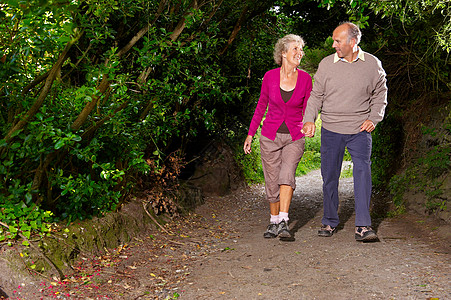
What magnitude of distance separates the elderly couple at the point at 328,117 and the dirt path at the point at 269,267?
16.4 inches

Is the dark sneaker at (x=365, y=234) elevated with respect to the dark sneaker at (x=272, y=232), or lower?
elevated

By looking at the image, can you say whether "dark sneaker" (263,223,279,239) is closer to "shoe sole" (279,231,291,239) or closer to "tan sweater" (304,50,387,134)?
"shoe sole" (279,231,291,239)

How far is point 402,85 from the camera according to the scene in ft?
25.8

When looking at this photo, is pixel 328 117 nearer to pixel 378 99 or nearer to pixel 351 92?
pixel 351 92

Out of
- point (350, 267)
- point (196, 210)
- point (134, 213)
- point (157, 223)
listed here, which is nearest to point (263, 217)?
point (196, 210)

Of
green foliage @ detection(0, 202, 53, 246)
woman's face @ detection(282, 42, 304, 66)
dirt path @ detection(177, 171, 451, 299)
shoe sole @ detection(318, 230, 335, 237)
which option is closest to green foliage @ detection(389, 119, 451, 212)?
dirt path @ detection(177, 171, 451, 299)

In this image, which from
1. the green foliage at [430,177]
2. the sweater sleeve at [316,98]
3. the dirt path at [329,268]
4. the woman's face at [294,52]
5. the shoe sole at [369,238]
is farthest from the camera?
the green foliage at [430,177]

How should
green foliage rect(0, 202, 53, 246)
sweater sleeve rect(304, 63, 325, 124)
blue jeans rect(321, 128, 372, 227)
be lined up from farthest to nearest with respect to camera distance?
sweater sleeve rect(304, 63, 325, 124), blue jeans rect(321, 128, 372, 227), green foliage rect(0, 202, 53, 246)

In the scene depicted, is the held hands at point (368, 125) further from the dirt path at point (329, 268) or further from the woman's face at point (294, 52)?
the dirt path at point (329, 268)

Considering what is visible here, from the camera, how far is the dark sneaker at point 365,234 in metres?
4.95

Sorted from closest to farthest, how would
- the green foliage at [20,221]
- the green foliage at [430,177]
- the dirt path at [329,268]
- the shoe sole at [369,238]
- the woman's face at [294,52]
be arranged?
1. the dirt path at [329,268]
2. the green foliage at [20,221]
3. the shoe sole at [369,238]
4. the woman's face at [294,52]
5. the green foliage at [430,177]

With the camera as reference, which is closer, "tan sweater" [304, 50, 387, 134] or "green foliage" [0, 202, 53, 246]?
"green foliage" [0, 202, 53, 246]

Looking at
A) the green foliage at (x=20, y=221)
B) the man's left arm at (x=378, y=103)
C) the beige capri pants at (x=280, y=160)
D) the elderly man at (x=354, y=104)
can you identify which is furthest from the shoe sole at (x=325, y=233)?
the green foliage at (x=20, y=221)

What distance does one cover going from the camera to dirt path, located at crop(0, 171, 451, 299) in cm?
376
